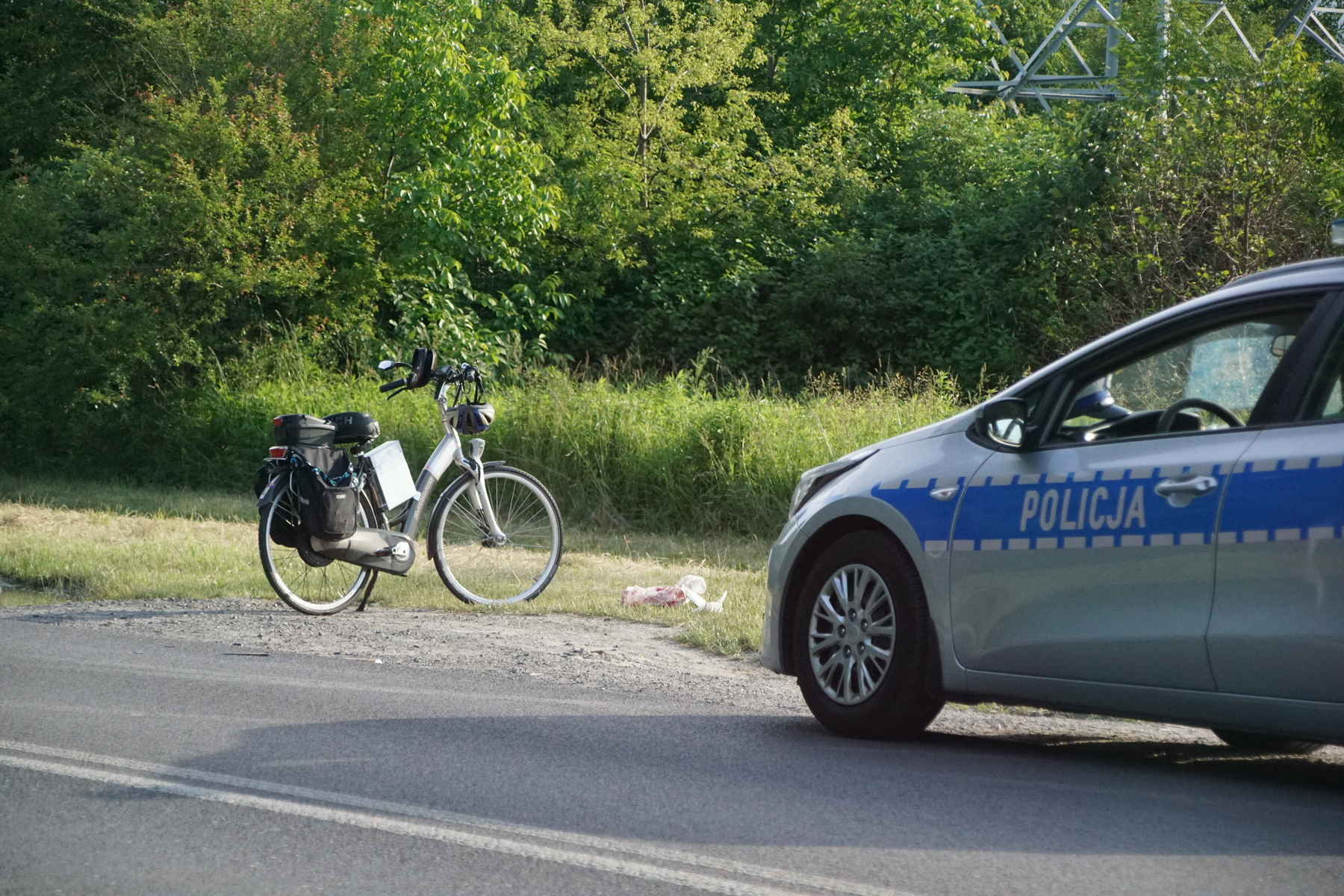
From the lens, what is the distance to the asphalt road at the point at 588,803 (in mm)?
4254

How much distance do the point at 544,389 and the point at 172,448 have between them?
513 centimetres

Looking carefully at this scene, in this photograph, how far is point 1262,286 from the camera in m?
5.29

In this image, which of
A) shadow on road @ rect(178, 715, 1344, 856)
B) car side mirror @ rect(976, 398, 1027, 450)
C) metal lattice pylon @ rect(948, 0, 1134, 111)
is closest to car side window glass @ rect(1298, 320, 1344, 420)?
car side mirror @ rect(976, 398, 1027, 450)

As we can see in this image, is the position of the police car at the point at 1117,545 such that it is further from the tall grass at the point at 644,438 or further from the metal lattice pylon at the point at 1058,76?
the metal lattice pylon at the point at 1058,76

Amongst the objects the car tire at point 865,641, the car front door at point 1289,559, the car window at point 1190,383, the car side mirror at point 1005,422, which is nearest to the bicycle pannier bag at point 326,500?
the car tire at point 865,641

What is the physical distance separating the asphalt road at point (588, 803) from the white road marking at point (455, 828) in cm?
1

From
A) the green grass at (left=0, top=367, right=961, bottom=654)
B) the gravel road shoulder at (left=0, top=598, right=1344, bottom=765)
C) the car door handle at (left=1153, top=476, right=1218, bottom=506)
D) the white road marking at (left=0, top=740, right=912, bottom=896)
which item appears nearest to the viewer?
the white road marking at (left=0, top=740, right=912, bottom=896)

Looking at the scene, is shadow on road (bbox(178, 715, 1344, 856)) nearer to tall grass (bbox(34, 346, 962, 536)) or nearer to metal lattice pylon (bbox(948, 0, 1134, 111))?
tall grass (bbox(34, 346, 962, 536))

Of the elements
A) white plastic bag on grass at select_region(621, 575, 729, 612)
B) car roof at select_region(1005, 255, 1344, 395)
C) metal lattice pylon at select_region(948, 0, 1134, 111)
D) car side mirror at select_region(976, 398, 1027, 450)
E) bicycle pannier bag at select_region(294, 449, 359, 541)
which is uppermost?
metal lattice pylon at select_region(948, 0, 1134, 111)

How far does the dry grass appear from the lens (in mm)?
10023

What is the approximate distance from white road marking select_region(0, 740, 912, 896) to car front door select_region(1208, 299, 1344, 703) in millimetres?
1488

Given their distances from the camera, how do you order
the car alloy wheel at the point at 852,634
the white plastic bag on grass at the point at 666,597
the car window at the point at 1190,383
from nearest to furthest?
the car window at the point at 1190,383, the car alloy wheel at the point at 852,634, the white plastic bag on grass at the point at 666,597

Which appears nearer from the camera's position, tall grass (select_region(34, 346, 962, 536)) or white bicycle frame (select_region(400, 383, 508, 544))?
white bicycle frame (select_region(400, 383, 508, 544))

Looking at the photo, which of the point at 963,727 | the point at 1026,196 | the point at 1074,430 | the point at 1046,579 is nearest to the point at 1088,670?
the point at 1046,579
